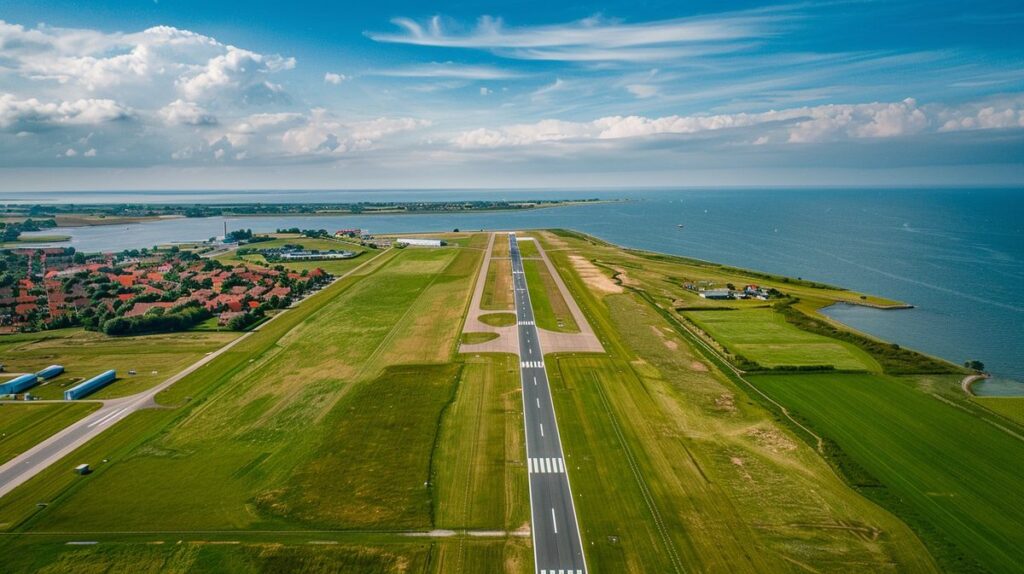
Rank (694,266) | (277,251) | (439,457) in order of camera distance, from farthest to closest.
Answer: (277,251) → (694,266) → (439,457)

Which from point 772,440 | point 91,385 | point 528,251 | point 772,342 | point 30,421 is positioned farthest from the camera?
point 528,251

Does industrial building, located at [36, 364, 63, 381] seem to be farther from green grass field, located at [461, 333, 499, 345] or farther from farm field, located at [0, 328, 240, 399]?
green grass field, located at [461, 333, 499, 345]

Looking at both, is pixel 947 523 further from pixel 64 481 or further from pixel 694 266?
pixel 694 266

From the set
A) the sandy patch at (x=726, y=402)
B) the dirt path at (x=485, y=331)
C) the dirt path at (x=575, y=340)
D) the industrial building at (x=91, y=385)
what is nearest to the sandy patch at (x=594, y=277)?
the dirt path at (x=575, y=340)

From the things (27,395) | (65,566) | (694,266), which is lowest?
(65,566)

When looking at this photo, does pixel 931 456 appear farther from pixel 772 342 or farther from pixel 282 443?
pixel 282 443

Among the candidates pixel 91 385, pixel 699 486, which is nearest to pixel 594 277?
pixel 699 486

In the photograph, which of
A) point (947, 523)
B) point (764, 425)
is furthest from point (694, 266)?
point (947, 523)

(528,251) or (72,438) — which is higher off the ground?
(528,251)
